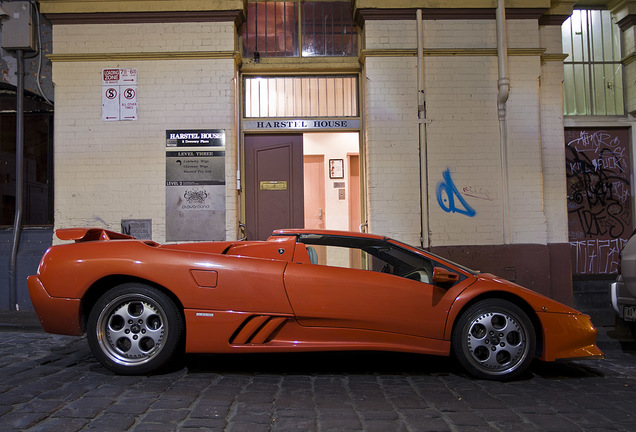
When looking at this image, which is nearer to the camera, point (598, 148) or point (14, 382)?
point (14, 382)

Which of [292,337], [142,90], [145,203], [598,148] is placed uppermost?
[142,90]

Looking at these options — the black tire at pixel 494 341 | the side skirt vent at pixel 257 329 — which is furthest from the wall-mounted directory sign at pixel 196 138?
the black tire at pixel 494 341

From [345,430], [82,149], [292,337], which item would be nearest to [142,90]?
[82,149]

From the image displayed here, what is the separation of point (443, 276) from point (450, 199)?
4.13m

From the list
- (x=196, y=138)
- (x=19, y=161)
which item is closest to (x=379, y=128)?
(x=196, y=138)

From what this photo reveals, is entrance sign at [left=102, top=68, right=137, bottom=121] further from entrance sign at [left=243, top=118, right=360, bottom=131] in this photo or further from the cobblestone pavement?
the cobblestone pavement

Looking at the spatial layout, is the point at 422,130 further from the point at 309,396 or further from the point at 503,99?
the point at 309,396

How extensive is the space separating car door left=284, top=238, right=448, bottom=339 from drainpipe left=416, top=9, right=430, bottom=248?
12.7 feet

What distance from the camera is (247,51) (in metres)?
8.53

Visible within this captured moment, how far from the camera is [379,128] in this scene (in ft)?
26.0

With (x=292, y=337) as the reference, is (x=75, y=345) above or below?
below

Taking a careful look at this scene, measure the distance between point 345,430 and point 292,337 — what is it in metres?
1.19

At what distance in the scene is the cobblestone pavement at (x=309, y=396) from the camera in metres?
2.95

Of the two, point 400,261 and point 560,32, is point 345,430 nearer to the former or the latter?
point 400,261
